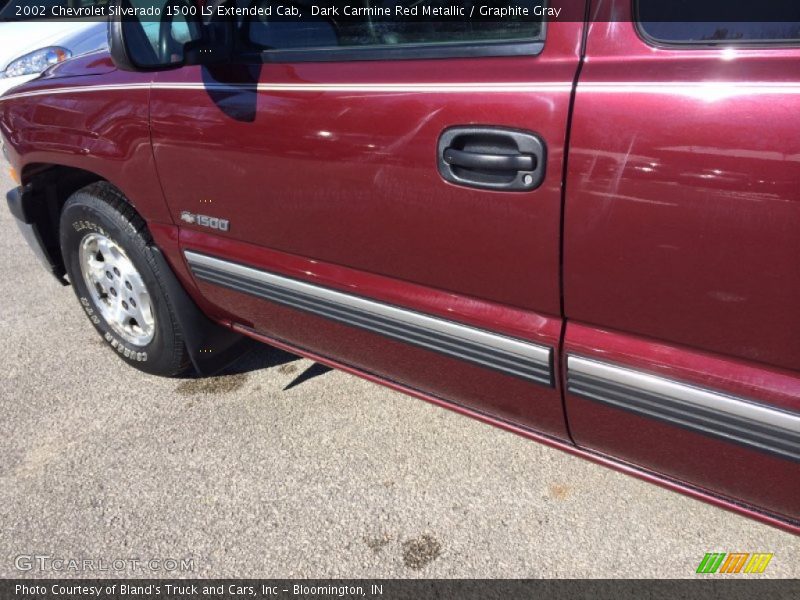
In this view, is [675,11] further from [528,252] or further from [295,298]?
[295,298]

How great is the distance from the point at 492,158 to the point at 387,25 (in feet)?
1.78

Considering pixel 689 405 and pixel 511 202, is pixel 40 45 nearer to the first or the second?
pixel 511 202

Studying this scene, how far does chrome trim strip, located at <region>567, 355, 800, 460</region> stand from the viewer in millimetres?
1396

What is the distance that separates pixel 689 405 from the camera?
1501mm

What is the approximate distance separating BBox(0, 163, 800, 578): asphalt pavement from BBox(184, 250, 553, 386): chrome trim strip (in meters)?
0.61

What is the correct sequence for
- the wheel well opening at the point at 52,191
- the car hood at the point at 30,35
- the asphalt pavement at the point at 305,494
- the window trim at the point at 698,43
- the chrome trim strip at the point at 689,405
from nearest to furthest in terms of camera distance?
the window trim at the point at 698,43
the chrome trim strip at the point at 689,405
the asphalt pavement at the point at 305,494
the wheel well opening at the point at 52,191
the car hood at the point at 30,35

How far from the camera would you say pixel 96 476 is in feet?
8.04

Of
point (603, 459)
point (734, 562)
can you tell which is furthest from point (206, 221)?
point (734, 562)

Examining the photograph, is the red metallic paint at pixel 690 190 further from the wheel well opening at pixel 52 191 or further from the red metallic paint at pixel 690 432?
the wheel well opening at pixel 52 191

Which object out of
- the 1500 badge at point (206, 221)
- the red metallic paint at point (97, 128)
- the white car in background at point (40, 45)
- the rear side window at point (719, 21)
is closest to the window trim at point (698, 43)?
the rear side window at point (719, 21)

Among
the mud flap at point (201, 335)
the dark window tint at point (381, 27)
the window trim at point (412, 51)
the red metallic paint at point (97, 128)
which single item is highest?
the dark window tint at point (381, 27)

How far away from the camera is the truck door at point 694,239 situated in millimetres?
1265

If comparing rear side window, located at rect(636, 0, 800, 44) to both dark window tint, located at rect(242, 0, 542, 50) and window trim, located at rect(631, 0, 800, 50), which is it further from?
dark window tint, located at rect(242, 0, 542, 50)

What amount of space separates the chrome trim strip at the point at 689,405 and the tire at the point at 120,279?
5.64 feet
